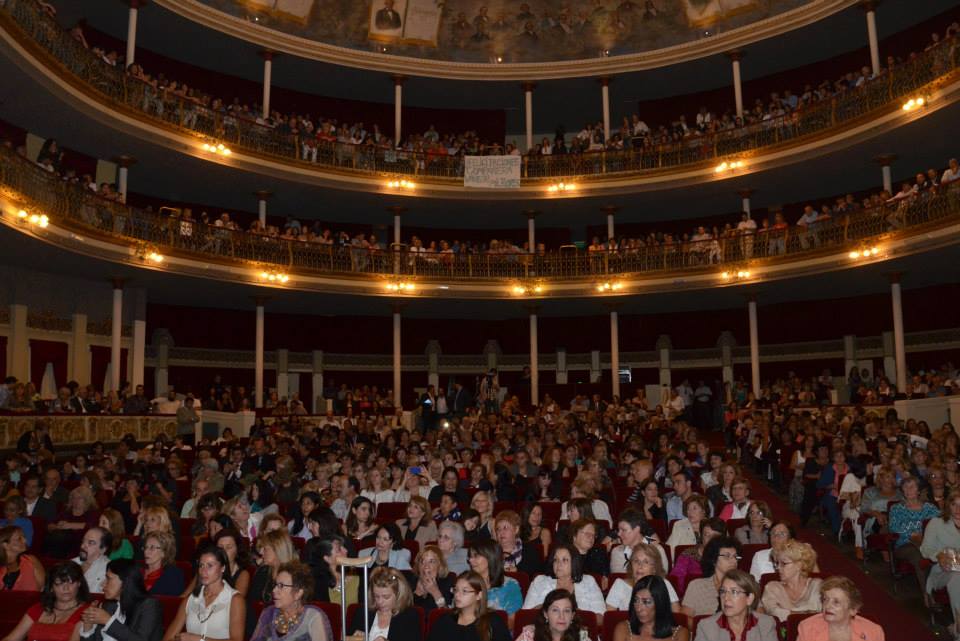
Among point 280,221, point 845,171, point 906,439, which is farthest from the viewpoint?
point 280,221

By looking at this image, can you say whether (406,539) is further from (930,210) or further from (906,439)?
(930,210)

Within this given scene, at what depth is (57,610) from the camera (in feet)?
20.0

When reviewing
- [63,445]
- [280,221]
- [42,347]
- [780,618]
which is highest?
[280,221]

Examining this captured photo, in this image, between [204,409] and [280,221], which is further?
[280,221]

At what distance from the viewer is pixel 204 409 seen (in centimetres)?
2194

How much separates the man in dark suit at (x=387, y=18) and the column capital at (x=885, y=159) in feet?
44.7

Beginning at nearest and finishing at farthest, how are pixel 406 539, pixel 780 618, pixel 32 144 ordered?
pixel 780 618
pixel 406 539
pixel 32 144

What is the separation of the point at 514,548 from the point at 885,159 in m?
17.7

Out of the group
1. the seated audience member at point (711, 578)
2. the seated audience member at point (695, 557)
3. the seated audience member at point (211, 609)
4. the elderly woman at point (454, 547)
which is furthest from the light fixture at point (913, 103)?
the seated audience member at point (211, 609)

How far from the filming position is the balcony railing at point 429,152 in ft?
58.3

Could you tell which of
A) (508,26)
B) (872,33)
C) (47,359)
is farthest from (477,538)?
(508,26)

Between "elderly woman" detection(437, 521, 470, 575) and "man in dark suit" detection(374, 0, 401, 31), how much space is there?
70.0ft

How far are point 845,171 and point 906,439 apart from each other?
12.6 meters

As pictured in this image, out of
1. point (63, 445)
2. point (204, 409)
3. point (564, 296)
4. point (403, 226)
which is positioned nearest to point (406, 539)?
point (63, 445)
